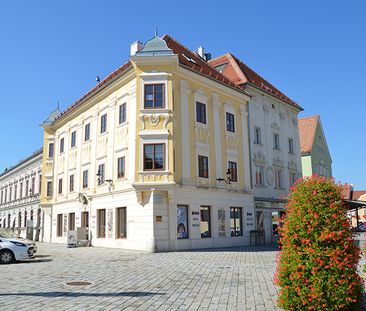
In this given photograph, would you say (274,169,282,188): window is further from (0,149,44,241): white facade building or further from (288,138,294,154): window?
(0,149,44,241): white facade building

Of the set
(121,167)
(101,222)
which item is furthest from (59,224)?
(121,167)

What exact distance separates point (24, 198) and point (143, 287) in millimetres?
38979

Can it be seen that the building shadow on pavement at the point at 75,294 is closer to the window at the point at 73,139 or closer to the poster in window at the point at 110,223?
the poster in window at the point at 110,223

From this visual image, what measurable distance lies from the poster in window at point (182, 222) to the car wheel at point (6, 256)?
9058mm

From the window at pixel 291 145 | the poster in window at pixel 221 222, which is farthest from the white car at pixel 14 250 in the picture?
the window at pixel 291 145

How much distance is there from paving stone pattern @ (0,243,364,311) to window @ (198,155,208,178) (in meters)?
9.61

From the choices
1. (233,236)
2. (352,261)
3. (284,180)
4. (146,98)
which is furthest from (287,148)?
(352,261)

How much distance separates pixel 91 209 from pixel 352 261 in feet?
74.2

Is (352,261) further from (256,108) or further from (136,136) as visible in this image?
(256,108)

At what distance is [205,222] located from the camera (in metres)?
23.6

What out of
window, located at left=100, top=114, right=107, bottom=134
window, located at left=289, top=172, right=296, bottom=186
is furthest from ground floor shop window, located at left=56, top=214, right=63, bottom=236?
window, located at left=289, top=172, right=296, bottom=186

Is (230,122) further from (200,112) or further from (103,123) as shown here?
(103,123)

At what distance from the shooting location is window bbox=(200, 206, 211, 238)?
2331 centimetres

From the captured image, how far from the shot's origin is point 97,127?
1094 inches
